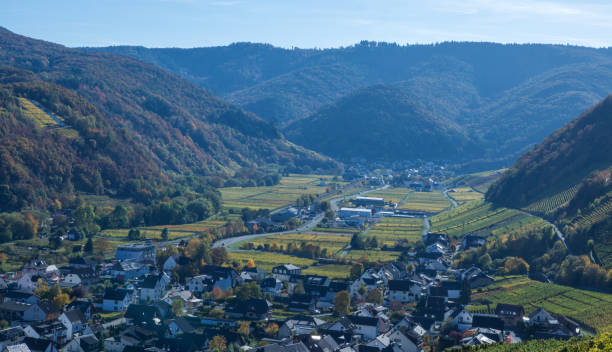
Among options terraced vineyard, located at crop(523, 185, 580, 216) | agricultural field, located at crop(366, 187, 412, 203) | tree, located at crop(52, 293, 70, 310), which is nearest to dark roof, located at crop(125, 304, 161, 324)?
tree, located at crop(52, 293, 70, 310)

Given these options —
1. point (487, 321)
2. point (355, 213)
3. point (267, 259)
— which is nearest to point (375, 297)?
point (487, 321)

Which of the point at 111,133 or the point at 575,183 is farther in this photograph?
the point at 111,133

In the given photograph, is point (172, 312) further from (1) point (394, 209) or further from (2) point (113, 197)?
(1) point (394, 209)

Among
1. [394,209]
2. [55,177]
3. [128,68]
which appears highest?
[128,68]

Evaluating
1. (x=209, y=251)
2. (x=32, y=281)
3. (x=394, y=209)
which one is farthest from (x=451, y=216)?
(x=32, y=281)

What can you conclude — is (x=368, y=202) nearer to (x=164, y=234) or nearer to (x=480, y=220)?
(x=480, y=220)

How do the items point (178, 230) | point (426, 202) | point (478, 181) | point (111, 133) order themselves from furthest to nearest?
point (478, 181)
point (426, 202)
point (111, 133)
point (178, 230)

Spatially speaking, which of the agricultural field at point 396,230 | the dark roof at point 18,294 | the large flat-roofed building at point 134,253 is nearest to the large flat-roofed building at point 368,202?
the agricultural field at point 396,230

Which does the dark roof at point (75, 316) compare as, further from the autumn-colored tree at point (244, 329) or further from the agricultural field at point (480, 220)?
the agricultural field at point (480, 220)
